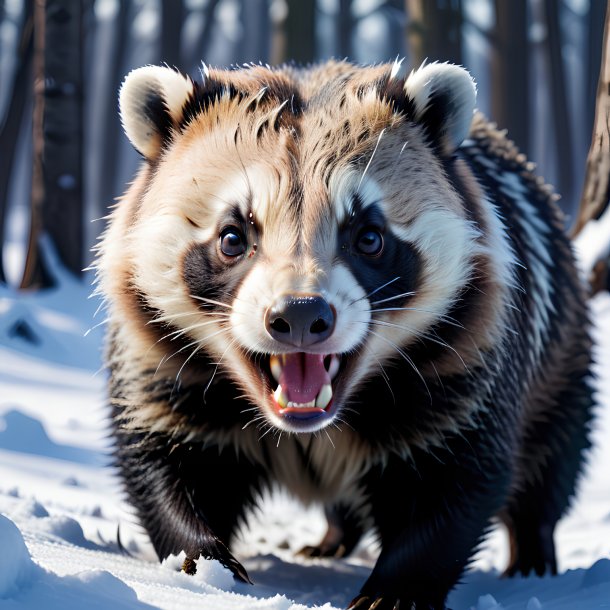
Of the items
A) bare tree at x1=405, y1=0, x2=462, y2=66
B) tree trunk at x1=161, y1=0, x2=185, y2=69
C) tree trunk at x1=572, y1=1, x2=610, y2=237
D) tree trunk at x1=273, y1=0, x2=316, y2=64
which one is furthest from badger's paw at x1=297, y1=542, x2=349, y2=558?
tree trunk at x1=161, y1=0, x2=185, y2=69

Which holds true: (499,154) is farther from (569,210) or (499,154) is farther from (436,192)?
(569,210)

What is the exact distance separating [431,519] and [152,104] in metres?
1.60

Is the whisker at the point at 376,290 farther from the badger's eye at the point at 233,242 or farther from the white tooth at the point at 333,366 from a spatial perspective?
the badger's eye at the point at 233,242

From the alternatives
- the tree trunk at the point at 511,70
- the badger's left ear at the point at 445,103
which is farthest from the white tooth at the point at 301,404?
the tree trunk at the point at 511,70

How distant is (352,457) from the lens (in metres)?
3.35

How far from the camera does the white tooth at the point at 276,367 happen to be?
2852mm

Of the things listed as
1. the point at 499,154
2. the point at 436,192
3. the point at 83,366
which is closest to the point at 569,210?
the point at 83,366

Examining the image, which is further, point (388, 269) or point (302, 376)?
Result: point (388, 269)

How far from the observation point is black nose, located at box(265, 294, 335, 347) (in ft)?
8.27

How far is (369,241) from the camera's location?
2932mm

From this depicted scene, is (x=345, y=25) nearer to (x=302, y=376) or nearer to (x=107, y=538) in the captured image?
(x=107, y=538)

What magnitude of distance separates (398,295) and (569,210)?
18125 mm

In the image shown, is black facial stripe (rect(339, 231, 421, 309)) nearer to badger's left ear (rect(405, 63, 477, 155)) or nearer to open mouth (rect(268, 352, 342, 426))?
open mouth (rect(268, 352, 342, 426))

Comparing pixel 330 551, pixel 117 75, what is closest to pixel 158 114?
pixel 330 551
